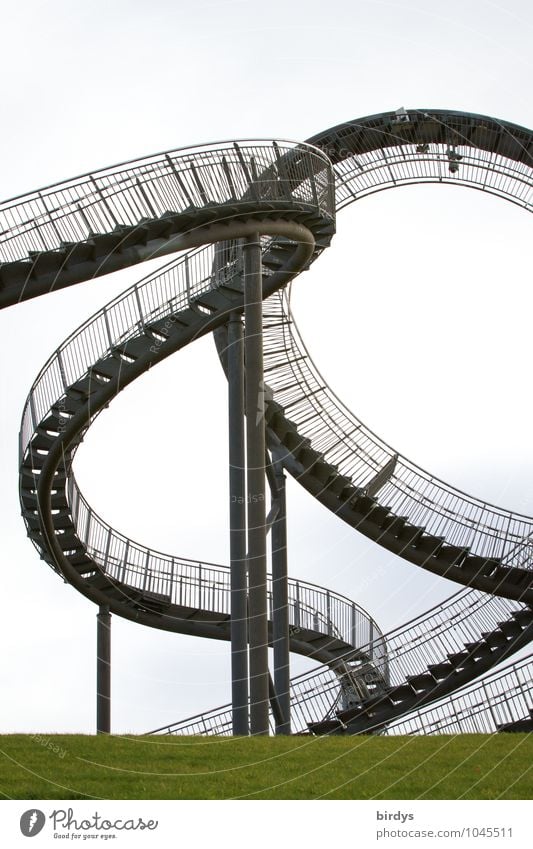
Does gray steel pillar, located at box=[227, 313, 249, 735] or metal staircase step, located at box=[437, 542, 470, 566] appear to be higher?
metal staircase step, located at box=[437, 542, 470, 566]

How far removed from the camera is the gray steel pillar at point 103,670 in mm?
28438

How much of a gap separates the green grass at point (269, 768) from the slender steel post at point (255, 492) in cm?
341

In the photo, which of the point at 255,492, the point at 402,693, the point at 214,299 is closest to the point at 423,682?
the point at 402,693

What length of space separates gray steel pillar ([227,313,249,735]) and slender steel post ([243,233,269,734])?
1.03 meters

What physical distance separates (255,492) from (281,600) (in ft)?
18.7

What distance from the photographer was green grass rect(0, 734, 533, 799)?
1302 centimetres

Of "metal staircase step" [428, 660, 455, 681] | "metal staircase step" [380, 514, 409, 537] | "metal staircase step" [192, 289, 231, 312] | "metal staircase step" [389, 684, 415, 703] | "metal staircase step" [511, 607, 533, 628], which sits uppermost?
"metal staircase step" [192, 289, 231, 312]

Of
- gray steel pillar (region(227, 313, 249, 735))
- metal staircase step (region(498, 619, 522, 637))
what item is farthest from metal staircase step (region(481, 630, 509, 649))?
gray steel pillar (region(227, 313, 249, 735))

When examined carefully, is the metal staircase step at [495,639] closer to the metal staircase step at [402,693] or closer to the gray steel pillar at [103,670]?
the metal staircase step at [402,693]

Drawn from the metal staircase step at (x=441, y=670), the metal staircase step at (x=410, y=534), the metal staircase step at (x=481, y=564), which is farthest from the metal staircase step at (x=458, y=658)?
the metal staircase step at (x=410, y=534)

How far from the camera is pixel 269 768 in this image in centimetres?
1414

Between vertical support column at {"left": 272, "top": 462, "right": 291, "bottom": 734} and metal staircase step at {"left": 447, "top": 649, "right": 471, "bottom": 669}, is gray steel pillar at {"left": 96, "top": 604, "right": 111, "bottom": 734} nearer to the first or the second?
vertical support column at {"left": 272, "top": 462, "right": 291, "bottom": 734}

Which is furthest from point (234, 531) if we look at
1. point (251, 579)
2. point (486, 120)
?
point (486, 120)
